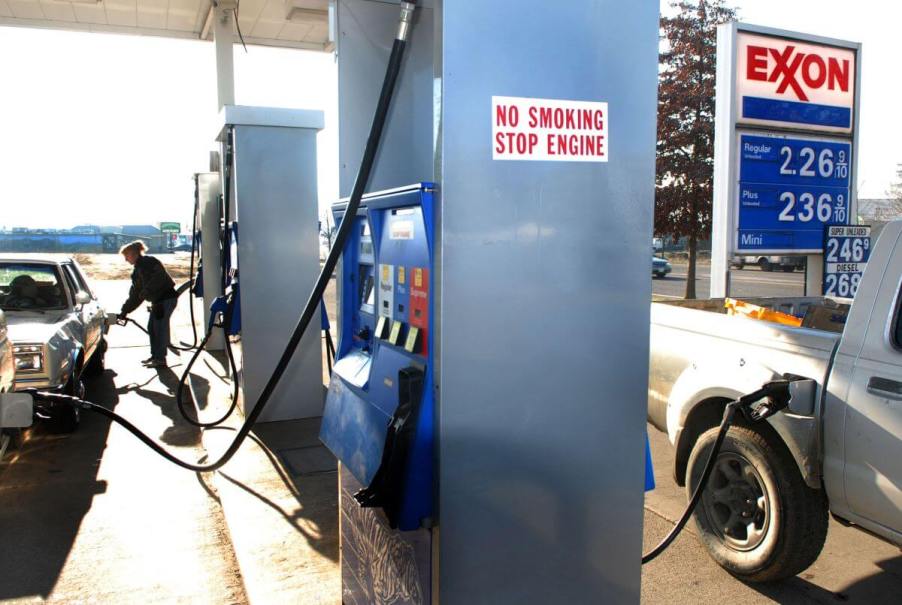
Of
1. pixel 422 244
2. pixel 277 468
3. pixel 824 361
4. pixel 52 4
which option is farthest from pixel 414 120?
pixel 52 4

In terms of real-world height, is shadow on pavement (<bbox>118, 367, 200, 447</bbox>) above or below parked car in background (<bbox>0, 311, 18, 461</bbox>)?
below

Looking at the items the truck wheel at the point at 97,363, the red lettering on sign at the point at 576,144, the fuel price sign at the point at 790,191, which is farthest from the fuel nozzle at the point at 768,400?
the truck wheel at the point at 97,363

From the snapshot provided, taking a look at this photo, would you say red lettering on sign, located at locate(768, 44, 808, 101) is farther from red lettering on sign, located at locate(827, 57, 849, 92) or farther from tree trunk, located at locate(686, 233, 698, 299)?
tree trunk, located at locate(686, 233, 698, 299)

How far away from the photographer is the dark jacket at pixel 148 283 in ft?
34.8

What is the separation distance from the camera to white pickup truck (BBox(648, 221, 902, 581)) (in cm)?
338

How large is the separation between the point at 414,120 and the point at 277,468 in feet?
11.4

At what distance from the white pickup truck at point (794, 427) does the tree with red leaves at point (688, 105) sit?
9.99 meters

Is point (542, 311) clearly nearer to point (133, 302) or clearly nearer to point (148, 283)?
point (148, 283)

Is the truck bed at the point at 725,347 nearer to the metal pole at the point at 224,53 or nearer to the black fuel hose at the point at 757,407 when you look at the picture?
the black fuel hose at the point at 757,407

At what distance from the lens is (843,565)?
14.3 feet

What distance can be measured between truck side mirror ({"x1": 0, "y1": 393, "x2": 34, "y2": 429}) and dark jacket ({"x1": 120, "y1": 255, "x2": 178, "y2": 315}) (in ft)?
25.1

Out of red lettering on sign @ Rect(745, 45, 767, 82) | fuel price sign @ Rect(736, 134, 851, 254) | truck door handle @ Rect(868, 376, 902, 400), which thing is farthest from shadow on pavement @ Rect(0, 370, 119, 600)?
red lettering on sign @ Rect(745, 45, 767, 82)

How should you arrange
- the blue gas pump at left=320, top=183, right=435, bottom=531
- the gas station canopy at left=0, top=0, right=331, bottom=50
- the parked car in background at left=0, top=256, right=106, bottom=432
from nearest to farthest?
1. the blue gas pump at left=320, top=183, right=435, bottom=531
2. the parked car in background at left=0, top=256, right=106, bottom=432
3. the gas station canopy at left=0, top=0, right=331, bottom=50

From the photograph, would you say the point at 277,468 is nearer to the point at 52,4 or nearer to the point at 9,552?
the point at 9,552
